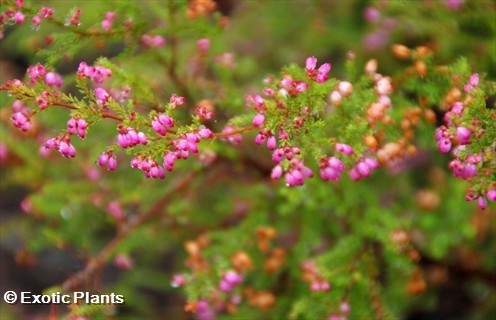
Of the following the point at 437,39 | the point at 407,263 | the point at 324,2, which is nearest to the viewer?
the point at 407,263

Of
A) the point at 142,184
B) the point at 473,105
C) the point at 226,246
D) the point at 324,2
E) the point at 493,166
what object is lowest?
the point at 493,166

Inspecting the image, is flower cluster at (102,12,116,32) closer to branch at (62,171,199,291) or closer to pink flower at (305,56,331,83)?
pink flower at (305,56,331,83)

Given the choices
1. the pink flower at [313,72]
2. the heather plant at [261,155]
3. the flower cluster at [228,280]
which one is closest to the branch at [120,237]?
the heather plant at [261,155]

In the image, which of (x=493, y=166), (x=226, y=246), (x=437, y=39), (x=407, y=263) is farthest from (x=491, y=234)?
(x=493, y=166)

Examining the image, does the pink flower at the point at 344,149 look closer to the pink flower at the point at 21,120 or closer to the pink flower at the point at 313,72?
the pink flower at the point at 313,72

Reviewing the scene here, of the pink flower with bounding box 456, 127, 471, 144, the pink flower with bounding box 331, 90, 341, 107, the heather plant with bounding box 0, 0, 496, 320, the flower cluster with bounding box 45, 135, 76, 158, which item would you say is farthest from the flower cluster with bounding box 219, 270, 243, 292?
the pink flower with bounding box 456, 127, 471, 144

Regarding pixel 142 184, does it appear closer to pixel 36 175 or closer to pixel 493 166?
pixel 36 175

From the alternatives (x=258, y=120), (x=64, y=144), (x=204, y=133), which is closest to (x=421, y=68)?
(x=258, y=120)

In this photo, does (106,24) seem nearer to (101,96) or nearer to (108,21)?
(108,21)
